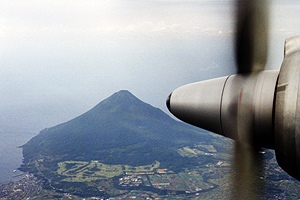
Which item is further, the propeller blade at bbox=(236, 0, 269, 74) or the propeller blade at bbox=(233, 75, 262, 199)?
the propeller blade at bbox=(236, 0, 269, 74)

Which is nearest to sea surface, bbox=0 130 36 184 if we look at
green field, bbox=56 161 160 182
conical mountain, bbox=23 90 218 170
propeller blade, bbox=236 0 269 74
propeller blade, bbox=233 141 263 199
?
conical mountain, bbox=23 90 218 170

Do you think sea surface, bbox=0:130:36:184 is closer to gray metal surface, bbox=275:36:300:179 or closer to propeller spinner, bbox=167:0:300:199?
propeller spinner, bbox=167:0:300:199

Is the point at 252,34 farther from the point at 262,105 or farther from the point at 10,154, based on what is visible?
the point at 10,154

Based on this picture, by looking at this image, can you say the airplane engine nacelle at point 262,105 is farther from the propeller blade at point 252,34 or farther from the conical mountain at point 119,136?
the conical mountain at point 119,136

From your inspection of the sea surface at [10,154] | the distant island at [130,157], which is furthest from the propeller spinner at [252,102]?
the sea surface at [10,154]

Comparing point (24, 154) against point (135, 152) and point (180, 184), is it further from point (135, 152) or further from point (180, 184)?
point (180, 184)

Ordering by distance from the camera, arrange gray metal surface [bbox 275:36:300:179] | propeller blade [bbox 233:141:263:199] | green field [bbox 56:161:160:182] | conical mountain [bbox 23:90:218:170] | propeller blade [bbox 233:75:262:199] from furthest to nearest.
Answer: conical mountain [bbox 23:90:218:170], green field [bbox 56:161:160:182], propeller blade [bbox 233:141:263:199], propeller blade [bbox 233:75:262:199], gray metal surface [bbox 275:36:300:179]

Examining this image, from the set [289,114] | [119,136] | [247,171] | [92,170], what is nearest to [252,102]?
[289,114]

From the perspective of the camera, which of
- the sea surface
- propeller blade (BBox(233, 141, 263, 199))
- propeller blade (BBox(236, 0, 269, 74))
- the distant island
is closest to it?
propeller blade (BBox(236, 0, 269, 74))
